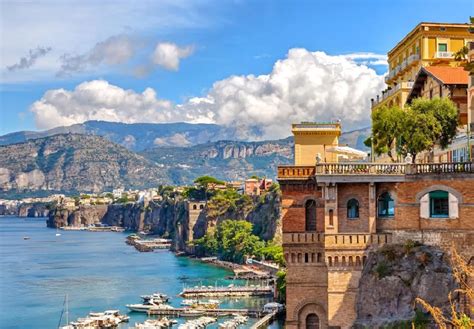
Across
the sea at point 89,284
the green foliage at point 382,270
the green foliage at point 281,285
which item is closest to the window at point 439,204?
the green foliage at point 382,270

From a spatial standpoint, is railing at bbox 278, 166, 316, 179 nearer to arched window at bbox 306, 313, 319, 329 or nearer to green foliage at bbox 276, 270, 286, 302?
arched window at bbox 306, 313, 319, 329

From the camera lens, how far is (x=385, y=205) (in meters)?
46.9

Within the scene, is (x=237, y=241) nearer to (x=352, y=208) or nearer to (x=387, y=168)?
(x=352, y=208)

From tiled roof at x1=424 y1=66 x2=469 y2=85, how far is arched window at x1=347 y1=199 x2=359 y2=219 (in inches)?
590

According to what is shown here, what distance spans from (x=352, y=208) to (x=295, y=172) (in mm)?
4787

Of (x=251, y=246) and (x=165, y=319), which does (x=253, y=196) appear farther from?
(x=165, y=319)

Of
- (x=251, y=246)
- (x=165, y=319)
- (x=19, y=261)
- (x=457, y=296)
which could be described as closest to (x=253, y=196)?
(x=251, y=246)

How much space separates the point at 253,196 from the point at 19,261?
6369cm

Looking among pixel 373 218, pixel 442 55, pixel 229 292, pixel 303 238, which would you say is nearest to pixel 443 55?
pixel 442 55

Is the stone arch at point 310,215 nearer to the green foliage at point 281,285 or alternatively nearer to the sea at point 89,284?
the sea at point 89,284

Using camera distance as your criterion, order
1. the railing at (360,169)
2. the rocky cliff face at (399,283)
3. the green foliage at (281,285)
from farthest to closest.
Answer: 1. the green foliage at (281,285)
2. the railing at (360,169)
3. the rocky cliff face at (399,283)

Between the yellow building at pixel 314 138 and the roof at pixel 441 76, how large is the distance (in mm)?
7337

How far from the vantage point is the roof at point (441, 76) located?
56400mm

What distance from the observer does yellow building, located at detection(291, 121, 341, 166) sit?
2409 inches
